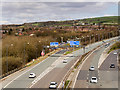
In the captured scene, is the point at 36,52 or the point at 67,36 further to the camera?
the point at 67,36

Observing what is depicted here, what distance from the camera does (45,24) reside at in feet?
571

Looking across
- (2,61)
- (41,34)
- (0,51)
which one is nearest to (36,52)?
(0,51)

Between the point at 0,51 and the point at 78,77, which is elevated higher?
the point at 0,51

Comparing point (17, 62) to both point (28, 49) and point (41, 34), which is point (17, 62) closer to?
point (28, 49)

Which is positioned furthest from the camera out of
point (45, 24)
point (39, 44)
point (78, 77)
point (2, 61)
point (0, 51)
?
point (45, 24)

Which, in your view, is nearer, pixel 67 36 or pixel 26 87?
pixel 26 87

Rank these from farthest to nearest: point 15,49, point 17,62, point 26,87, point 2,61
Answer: point 15,49
point 17,62
point 2,61
point 26,87

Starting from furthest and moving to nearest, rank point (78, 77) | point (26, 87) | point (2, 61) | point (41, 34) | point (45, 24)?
point (45, 24)
point (41, 34)
point (2, 61)
point (78, 77)
point (26, 87)

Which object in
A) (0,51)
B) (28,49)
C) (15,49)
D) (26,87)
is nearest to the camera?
(26,87)

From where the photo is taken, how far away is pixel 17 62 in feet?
129

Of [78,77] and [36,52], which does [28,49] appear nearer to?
[36,52]

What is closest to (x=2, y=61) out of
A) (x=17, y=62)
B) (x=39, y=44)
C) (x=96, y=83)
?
(x=17, y=62)

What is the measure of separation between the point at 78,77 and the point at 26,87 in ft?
27.5

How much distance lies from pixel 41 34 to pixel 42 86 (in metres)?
74.5
